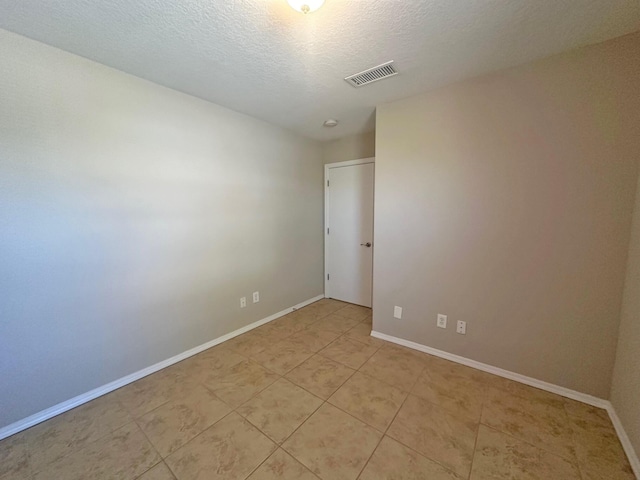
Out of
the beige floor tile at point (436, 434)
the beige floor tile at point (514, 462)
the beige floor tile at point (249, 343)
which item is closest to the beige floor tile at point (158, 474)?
the beige floor tile at point (249, 343)

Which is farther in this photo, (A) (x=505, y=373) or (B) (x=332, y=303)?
(B) (x=332, y=303)

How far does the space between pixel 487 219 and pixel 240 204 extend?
91.5 inches

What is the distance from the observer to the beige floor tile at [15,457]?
127cm

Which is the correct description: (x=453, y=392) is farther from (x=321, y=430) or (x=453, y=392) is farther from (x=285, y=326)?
(x=285, y=326)

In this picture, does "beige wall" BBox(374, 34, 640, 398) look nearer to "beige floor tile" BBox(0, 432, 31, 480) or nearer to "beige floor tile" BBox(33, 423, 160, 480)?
"beige floor tile" BBox(33, 423, 160, 480)

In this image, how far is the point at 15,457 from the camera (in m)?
1.35

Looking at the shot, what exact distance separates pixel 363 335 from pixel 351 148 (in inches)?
95.9

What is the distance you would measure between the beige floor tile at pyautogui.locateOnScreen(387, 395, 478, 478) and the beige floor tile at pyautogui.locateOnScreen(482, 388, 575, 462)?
0.19 m

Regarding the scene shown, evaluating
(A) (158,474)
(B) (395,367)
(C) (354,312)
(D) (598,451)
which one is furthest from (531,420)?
(A) (158,474)

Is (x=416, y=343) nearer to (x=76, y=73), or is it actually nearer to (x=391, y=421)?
(x=391, y=421)

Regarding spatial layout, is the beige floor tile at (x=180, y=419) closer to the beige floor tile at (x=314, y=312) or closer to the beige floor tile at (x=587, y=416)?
the beige floor tile at (x=314, y=312)

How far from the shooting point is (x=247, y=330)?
277 centimetres

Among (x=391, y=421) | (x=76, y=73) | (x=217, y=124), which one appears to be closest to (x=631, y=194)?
(x=391, y=421)

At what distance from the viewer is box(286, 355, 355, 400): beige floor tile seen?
6.14 ft
